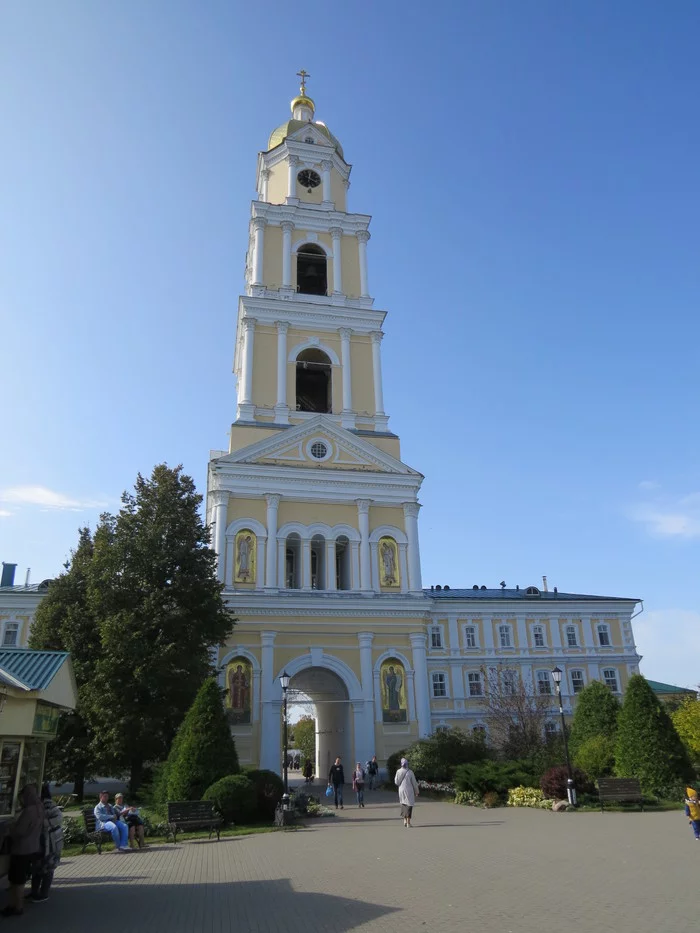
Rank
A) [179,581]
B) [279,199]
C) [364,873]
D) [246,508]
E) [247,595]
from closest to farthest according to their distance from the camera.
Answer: [364,873] < [179,581] < [247,595] < [246,508] < [279,199]

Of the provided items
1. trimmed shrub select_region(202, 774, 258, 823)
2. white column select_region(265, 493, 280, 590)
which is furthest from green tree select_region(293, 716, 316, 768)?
trimmed shrub select_region(202, 774, 258, 823)

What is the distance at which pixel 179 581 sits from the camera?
25188 mm

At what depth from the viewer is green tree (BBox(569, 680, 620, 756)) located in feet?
80.0

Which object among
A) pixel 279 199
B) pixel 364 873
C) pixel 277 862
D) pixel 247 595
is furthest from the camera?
pixel 279 199

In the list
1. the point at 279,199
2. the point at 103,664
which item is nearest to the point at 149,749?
the point at 103,664

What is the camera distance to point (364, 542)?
33000 mm

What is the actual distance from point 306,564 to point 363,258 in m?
18.8

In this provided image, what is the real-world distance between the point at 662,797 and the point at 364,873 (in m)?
13.1

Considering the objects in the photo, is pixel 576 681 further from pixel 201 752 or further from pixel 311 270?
pixel 311 270

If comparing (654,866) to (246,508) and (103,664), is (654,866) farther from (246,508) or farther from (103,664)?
(246,508)

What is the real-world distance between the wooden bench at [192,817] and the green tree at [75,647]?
745 cm

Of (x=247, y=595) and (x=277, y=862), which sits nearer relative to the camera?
(x=277, y=862)

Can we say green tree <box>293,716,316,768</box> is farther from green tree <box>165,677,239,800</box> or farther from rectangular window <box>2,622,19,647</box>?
green tree <box>165,677,239,800</box>

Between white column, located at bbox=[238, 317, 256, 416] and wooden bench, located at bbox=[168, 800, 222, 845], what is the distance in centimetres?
2167
